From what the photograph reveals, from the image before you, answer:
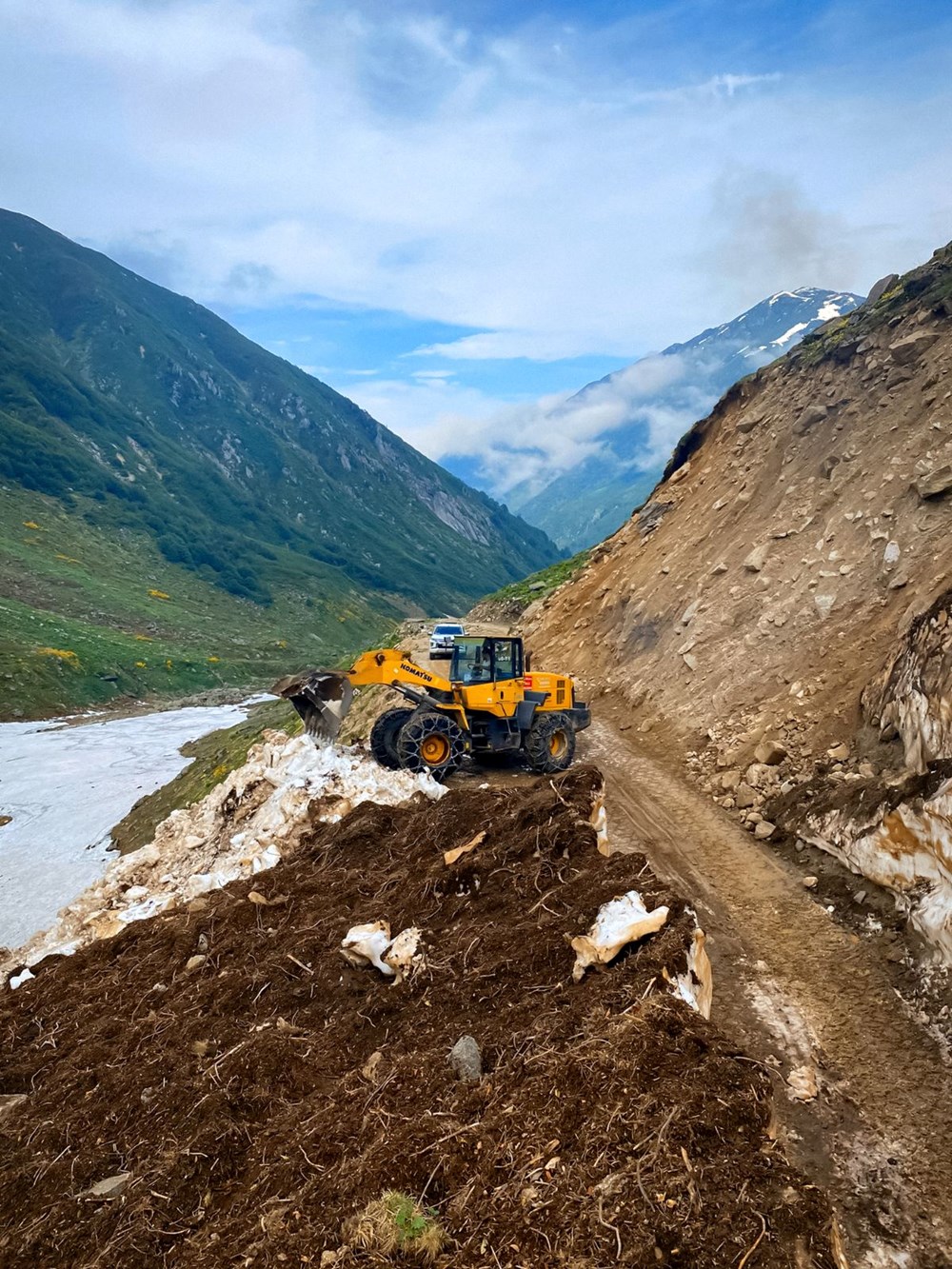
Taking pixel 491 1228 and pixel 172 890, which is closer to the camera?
pixel 491 1228

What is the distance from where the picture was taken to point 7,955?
16.5 metres

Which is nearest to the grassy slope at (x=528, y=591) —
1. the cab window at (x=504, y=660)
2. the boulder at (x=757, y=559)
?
the boulder at (x=757, y=559)

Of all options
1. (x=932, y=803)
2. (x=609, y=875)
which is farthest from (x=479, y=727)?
(x=932, y=803)

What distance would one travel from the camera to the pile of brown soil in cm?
453

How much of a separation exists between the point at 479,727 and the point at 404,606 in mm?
134531

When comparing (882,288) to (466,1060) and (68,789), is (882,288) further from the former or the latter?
(68,789)

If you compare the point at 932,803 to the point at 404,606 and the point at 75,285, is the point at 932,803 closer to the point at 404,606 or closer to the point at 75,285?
the point at 404,606

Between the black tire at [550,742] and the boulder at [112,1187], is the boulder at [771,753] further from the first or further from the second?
the boulder at [112,1187]

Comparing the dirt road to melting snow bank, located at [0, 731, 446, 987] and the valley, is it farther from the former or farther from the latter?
melting snow bank, located at [0, 731, 446, 987]

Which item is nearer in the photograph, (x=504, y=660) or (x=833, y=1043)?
(x=833, y=1043)

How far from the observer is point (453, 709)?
15750 mm

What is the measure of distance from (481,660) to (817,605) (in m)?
8.16

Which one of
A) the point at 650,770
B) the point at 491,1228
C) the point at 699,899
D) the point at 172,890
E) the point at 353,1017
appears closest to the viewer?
the point at 491,1228

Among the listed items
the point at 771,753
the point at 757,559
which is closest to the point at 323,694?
the point at 771,753
